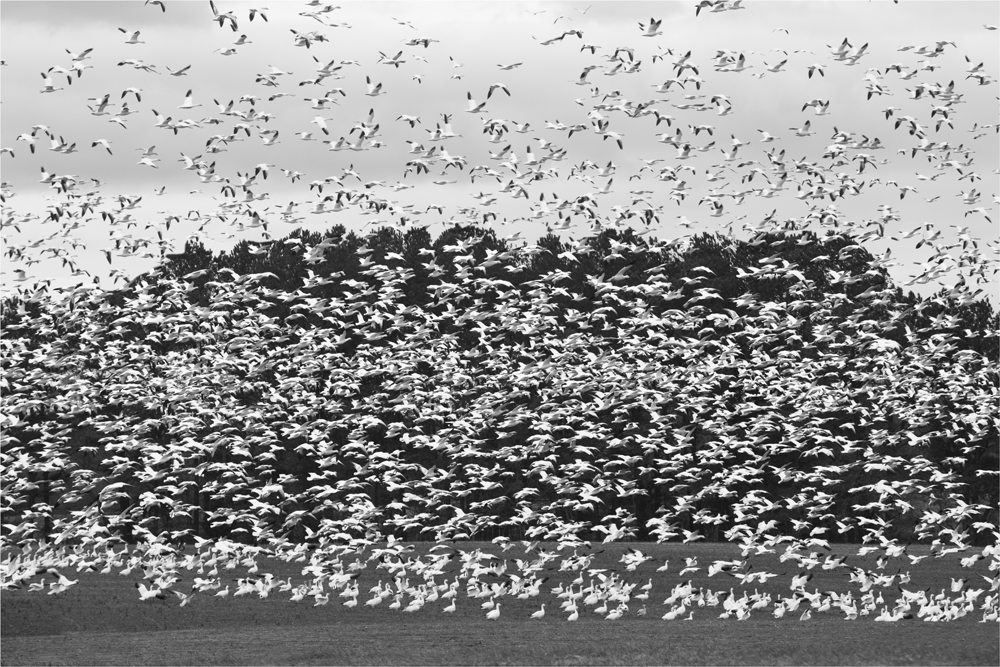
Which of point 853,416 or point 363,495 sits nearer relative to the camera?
point 363,495

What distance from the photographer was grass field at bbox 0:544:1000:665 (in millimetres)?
31578

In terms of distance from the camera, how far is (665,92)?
49.1 metres

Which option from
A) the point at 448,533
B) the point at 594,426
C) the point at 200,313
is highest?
the point at 200,313

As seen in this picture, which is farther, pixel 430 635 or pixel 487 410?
pixel 487 410

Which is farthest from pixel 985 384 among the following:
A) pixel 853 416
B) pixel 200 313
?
pixel 200 313

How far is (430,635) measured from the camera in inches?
1388

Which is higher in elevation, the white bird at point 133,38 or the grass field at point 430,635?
the white bird at point 133,38

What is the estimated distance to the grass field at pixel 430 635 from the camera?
3158 cm

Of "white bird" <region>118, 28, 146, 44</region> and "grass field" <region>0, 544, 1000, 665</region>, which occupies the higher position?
"white bird" <region>118, 28, 146, 44</region>

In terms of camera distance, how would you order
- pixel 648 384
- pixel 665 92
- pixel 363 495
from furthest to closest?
pixel 648 384
pixel 363 495
pixel 665 92

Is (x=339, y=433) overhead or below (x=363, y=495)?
overhead

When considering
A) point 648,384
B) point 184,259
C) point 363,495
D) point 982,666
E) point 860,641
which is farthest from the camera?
point 184,259

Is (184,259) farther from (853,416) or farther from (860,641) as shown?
(860,641)

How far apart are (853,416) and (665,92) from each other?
79.9 ft
